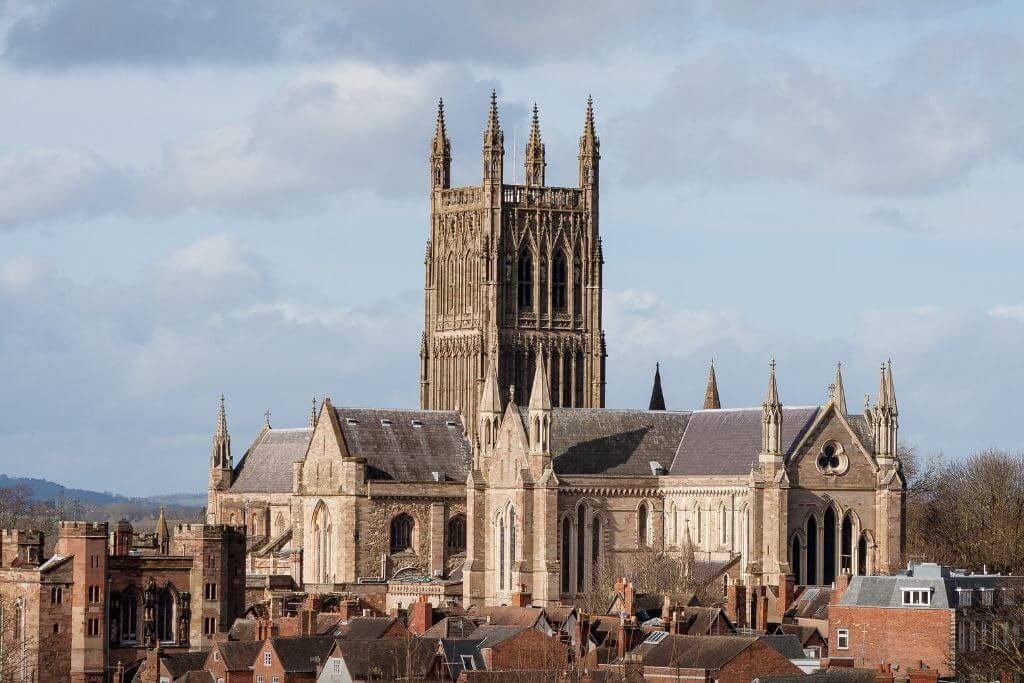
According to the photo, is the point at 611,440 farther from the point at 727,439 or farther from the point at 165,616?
the point at 165,616

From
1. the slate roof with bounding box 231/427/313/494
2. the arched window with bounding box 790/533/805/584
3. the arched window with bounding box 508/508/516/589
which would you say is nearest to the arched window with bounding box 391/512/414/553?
the arched window with bounding box 508/508/516/589

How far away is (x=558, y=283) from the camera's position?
176 meters

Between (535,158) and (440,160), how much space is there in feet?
19.5

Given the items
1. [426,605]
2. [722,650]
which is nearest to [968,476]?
[426,605]

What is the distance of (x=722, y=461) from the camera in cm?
15438

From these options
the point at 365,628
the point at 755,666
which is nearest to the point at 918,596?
the point at 755,666

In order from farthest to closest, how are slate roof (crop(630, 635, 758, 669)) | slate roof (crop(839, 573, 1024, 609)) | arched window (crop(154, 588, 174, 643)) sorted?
arched window (crop(154, 588, 174, 643)) < slate roof (crop(839, 573, 1024, 609)) < slate roof (crop(630, 635, 758, 669))

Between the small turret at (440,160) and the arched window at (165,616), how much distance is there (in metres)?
46.9

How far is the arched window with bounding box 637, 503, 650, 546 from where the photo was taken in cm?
15662

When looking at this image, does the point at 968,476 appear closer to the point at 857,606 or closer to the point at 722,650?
the point at 857,606

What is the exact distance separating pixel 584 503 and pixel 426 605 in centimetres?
2105

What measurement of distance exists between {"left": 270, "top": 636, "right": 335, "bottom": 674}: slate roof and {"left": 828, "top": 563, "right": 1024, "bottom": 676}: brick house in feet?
67.4

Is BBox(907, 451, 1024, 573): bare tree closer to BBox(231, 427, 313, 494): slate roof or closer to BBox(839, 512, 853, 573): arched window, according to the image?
BBox(839, 512, 853, 573): arched window

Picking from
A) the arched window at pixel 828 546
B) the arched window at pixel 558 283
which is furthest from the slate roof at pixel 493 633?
the arched window at pixel 558 283
